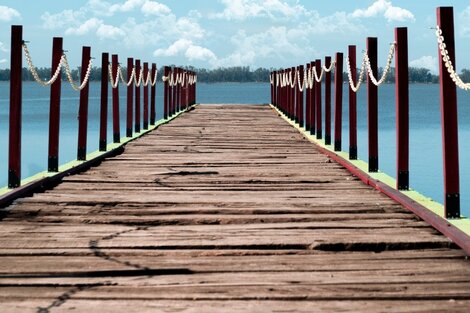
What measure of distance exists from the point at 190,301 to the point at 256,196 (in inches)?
136

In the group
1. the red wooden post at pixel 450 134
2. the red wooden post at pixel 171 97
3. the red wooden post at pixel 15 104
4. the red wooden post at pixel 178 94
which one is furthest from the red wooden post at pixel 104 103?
the red wooden post at pixel 178 94

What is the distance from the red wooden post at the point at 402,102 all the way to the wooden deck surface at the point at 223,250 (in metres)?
0.47

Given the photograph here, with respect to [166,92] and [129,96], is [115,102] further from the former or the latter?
[166,92]

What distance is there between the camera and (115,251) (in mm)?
5402

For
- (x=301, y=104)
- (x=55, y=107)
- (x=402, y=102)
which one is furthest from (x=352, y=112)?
(x=301, y=104)

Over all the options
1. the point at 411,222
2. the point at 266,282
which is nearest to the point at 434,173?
the point at 411,222

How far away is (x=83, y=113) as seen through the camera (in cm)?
1170

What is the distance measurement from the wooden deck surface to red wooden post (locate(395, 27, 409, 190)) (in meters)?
0.47

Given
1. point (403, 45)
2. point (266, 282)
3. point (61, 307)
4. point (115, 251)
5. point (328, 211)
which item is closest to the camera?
point (61, 307)

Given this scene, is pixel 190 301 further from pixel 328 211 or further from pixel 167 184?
pixel 167 184

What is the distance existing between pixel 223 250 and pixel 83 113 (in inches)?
265

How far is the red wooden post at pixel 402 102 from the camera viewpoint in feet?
27.4

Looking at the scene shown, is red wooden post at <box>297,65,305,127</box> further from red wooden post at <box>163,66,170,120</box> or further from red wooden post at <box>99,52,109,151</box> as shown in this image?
red wooden post at <box>99,52,109,151</box>

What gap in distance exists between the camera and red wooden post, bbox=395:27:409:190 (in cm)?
834
